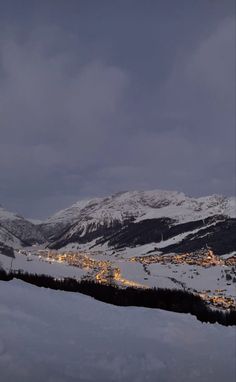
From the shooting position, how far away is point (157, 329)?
29.5 m

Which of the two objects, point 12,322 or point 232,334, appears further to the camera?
point 232,334

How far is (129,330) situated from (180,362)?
12.1 feet

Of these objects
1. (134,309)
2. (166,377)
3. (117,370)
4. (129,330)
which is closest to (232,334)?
(134,309)

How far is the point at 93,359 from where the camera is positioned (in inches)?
911

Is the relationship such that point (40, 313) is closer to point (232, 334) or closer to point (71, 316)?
point (71, 316)

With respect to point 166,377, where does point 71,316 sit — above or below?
above

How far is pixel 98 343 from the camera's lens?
25188mm

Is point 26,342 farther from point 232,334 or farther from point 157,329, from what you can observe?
point 232,334

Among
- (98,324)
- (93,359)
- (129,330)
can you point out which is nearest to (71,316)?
(98,324)

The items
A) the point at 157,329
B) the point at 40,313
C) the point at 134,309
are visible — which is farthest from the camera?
the point at 134,309

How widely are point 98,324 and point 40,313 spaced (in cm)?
339

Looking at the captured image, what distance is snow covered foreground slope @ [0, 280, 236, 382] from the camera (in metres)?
21.8

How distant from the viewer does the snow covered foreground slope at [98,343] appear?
71.6 ft

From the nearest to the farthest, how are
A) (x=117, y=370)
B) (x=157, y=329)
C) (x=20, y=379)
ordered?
(x=20, y=379), (x=117, y=370), (x=157, y=329)
